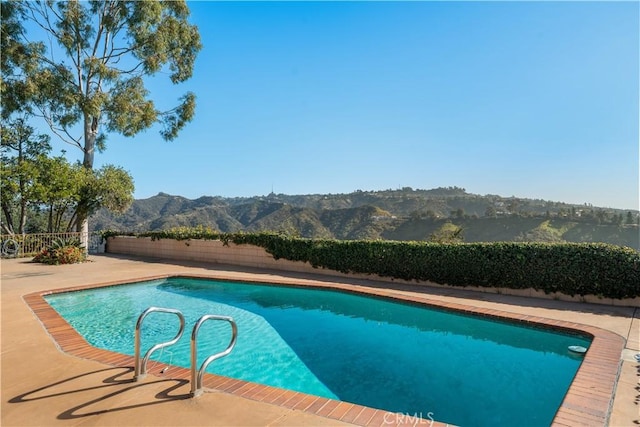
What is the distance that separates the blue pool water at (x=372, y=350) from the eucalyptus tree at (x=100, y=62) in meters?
12.1

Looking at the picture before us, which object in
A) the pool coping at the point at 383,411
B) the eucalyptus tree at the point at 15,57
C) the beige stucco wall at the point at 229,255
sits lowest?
the pool coping at the point at 383,411

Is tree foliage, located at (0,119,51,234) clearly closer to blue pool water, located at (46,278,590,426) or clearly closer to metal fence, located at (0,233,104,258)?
metal fence, located at (0,233,104,258)

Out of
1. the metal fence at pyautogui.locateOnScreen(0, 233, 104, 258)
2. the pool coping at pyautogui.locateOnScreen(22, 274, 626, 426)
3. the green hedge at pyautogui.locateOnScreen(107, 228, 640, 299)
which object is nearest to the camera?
the pool coping at pyautogui.locateOnScreen(22, 274, 626, 426)

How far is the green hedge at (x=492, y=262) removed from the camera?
740 centimetres

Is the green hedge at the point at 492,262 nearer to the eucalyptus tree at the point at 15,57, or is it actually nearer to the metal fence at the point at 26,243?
the metal fence at the point at 26,243

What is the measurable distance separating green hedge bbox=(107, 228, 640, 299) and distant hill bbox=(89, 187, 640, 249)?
121 cm

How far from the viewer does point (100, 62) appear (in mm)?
16922

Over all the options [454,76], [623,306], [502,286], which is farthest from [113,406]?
[454,76]

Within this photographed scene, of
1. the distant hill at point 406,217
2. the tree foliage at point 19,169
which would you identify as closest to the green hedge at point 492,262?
the distant hill at point 406,217

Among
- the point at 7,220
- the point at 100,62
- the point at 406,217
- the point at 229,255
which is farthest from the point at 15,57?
the point at 406,217

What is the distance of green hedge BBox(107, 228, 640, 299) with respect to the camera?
7402mm

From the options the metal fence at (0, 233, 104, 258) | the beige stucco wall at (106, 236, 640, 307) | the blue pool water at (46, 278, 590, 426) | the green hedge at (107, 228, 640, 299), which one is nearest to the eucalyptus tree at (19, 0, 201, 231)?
the metal fence at (0, 233, 104, 258)

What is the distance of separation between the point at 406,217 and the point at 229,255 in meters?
14.3

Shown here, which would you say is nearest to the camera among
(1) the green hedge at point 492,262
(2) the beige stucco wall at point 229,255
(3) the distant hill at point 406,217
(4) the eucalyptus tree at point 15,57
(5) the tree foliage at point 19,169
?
(1) the green hedge at point 492,262
